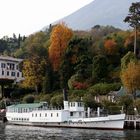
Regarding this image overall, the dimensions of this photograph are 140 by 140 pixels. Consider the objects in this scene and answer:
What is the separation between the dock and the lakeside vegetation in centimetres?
804

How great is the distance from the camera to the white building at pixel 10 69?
119 m

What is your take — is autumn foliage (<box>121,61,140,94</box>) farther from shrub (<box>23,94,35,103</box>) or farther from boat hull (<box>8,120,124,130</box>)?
shrub (<box>23,94,35,103</box>)

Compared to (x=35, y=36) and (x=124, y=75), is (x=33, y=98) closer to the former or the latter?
(x=124, y=75)

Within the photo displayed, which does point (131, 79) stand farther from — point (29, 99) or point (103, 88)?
point (29, 99)

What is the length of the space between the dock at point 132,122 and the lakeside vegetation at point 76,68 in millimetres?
8039

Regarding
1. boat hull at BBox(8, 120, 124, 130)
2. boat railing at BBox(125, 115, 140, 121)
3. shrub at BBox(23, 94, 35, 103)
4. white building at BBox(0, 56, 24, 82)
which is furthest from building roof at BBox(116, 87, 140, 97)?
white building at BBox(0, 56, 24, 82)

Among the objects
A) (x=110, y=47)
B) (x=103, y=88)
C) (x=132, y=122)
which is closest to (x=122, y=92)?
(x=103, y=88)

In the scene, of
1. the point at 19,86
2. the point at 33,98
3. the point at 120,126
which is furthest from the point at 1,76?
the point at 120,126

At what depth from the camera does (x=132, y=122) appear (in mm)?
66750

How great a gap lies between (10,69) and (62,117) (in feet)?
175

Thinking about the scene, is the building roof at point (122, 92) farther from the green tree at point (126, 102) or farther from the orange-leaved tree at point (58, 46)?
the orange-leaved tree at point (58, 46)

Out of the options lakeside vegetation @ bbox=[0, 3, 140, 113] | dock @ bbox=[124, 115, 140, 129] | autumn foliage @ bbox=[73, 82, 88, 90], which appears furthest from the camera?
autumn foliage @ bbox=[73, 82, 88, 90]

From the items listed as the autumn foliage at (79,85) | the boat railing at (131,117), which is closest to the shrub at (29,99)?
the autumn foliage at (79,85)

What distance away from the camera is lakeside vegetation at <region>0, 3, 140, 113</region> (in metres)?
82.6
